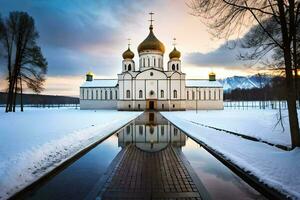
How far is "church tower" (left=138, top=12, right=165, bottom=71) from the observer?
65.2m

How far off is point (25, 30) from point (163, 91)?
3259 cm

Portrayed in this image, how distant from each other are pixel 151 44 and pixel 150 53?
2206 millimetres

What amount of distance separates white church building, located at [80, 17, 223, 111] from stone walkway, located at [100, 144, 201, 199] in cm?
5102

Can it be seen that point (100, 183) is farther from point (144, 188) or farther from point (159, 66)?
point (159, 66)

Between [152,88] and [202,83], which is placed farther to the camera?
[202,83]

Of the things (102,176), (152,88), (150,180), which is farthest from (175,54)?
(150,180)

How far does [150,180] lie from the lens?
701 centimetres

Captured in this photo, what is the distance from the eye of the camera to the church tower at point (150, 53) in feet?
214

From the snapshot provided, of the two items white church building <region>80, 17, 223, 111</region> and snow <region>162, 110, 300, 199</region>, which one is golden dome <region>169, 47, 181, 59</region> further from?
snow <region>162, 110, 300, 199</region>

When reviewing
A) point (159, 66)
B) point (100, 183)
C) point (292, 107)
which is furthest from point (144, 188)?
point (159, 66)

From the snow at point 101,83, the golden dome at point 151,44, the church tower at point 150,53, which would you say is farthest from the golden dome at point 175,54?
the snow at point 101,83

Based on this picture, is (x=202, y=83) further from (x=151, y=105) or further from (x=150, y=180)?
(x=150, y=180)

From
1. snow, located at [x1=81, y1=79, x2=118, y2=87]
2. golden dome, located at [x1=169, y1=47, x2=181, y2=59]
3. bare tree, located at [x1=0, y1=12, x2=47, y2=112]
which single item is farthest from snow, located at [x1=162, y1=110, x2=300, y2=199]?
snow, located at [x1=81, y1=79, x2=118, y2=87]

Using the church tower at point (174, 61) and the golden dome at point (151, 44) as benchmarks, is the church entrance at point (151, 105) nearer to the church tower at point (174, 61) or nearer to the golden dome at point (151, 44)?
the church tower at point (174, 61)
